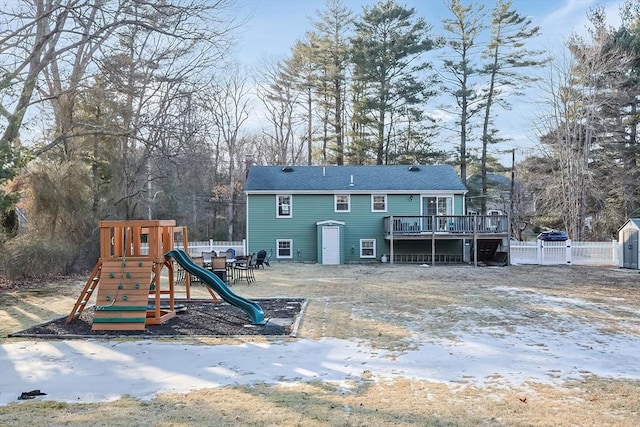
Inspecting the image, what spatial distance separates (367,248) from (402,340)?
1658cm

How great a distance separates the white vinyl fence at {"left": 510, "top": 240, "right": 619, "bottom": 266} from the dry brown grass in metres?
4.06

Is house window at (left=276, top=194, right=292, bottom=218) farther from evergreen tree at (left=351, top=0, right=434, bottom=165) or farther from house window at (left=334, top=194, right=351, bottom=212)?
evergreen tree at (left=351, top=0, right=434, bottom=165)

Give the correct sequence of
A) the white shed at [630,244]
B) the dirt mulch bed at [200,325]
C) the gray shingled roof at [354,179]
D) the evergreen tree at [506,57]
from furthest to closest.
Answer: the evergreen tree at [506,57]
the gray shingled roof at [354,179]
the white shed at [630,244]
the dirt mulch bed at [200,325]

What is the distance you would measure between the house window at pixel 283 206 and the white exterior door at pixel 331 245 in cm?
201

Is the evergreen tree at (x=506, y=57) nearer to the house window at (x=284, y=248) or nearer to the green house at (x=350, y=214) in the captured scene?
the green house at (x=350, y=214)

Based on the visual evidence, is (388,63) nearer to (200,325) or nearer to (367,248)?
(367,248)

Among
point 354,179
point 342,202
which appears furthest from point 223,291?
point 354,179

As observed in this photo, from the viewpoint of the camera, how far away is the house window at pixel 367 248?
23344 mm

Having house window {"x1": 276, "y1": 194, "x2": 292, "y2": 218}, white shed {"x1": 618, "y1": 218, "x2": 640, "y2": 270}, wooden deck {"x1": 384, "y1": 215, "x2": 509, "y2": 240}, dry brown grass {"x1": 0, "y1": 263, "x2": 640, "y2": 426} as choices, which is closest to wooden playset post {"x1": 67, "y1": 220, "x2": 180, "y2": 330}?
dry brown grass {"x1": 0, "y1": 263, "x2": 640, "y2": 426}

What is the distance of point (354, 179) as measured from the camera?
2420 centimetres

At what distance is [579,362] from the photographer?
5.69m

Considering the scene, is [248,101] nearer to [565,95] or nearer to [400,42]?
[400,42]

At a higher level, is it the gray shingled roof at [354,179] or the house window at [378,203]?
the gray shingled roof at [354,179]

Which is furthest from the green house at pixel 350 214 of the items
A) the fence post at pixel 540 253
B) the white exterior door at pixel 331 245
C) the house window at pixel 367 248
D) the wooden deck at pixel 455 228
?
the fence post at pixel 540 253
